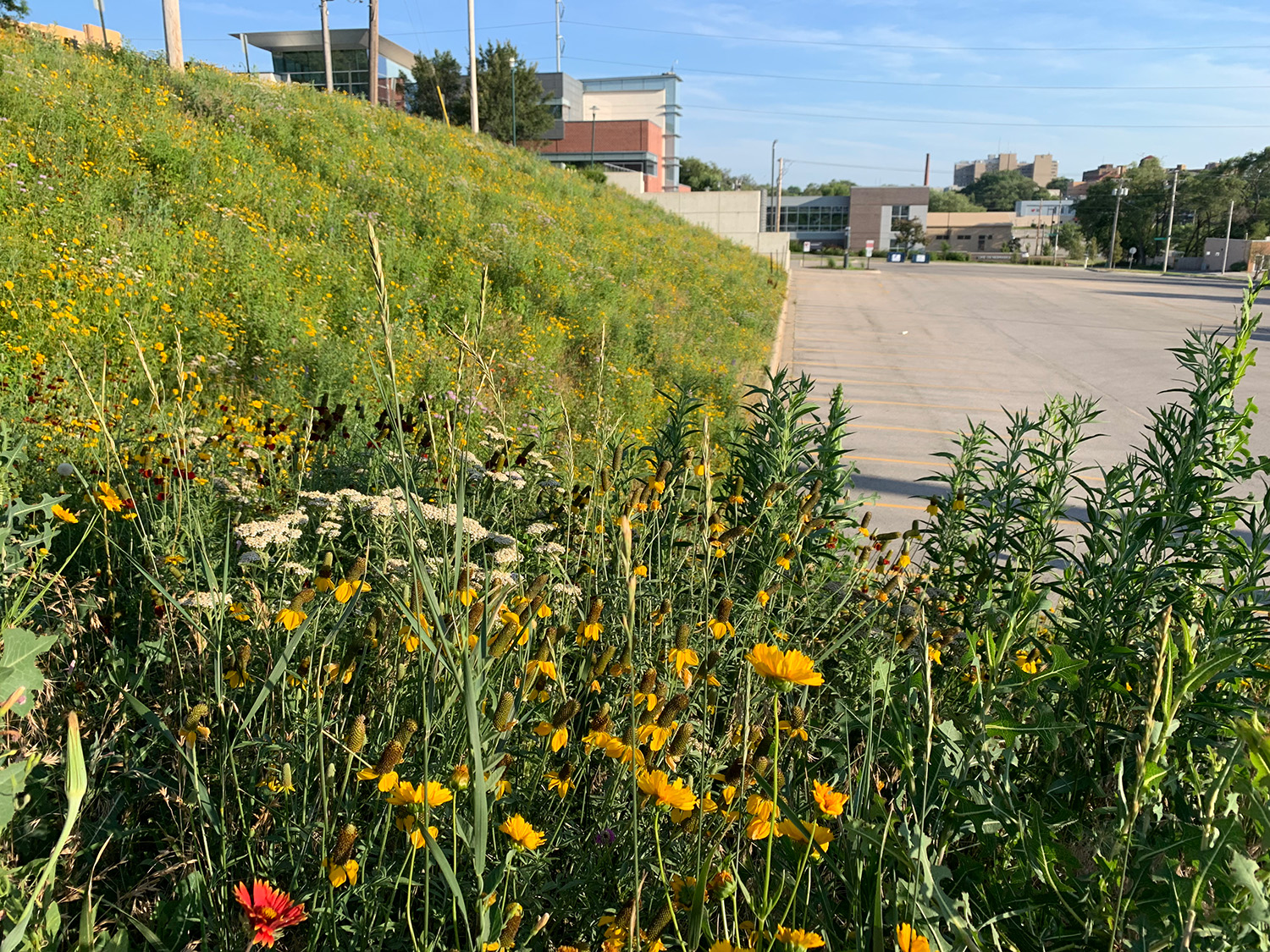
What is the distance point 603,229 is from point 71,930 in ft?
58.0

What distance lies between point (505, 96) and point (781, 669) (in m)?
41.7

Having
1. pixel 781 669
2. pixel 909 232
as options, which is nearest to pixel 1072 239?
pixel 909 232

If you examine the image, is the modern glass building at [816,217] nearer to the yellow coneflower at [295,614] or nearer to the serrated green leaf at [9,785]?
the yellow coneflower at [295,614]

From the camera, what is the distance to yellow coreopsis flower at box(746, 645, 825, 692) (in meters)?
1.27

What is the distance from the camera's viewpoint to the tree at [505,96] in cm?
3822

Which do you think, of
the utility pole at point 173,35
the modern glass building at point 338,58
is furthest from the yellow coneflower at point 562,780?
the modern glass building at point 338,58

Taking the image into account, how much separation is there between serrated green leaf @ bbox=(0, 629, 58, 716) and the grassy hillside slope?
6.05 feet

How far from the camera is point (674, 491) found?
3545mm

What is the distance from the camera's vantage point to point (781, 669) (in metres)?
1.28

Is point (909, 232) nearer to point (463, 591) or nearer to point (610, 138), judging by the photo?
point (610, 138)

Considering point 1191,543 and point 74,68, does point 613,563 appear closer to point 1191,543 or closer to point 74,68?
point 1191,543

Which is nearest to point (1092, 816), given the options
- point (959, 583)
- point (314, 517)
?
point (959, 583)

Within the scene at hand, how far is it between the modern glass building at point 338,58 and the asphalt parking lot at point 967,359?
29.1 metres

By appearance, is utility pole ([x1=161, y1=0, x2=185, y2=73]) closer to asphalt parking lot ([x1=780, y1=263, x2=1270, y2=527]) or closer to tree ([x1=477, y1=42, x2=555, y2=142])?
asphalt parking lot ([x1=780, y1=263, x2=1270, y2=527])
